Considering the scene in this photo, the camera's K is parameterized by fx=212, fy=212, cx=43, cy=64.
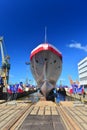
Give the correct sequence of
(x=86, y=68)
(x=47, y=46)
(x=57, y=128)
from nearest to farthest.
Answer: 1. (x=57, y=128)
2. (x=47, y=46)
3. (x=86, y=68)

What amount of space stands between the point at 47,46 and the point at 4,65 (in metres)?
57.4

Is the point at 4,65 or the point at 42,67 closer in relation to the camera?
the point at 42,67

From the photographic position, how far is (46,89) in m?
26.5

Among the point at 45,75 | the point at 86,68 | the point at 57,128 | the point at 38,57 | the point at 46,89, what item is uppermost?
the point at 86,68

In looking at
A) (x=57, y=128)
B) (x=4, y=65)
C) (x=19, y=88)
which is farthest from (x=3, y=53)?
(x=57, y=128)

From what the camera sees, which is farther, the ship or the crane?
the crane

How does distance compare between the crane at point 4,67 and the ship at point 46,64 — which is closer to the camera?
the ship at point 46,64

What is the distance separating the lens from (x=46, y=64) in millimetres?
26812

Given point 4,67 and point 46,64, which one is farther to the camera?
point 4,67

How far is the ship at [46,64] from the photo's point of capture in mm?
26016

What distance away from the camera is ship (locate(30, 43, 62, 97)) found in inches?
1024

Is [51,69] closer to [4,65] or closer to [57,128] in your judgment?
[57,128]

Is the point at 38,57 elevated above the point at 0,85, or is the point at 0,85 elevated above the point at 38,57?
the point at 38,57

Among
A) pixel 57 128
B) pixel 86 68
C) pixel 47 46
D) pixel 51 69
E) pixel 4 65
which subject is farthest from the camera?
pixel 86 68
